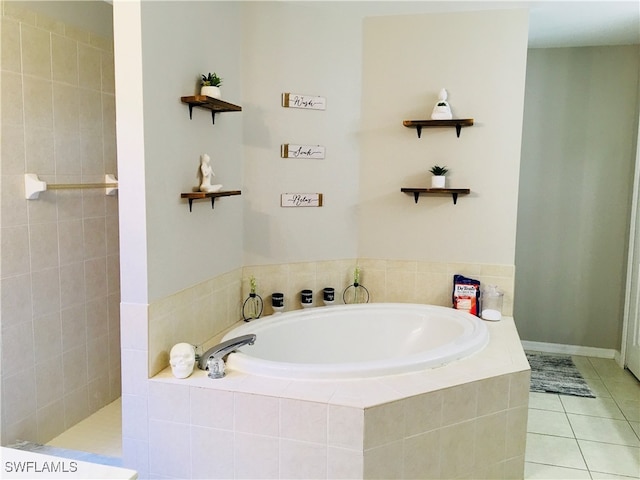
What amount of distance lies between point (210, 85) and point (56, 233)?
1.10 meters

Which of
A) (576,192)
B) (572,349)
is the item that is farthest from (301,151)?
(572,349)

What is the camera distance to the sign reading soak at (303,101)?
306 centimetres

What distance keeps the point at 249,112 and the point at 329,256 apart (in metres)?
0.99

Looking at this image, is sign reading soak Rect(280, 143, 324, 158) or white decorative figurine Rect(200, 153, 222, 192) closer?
white decorative figurine Rect(200, 153, 222, 192)

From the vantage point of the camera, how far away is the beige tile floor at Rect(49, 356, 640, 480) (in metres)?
2.51

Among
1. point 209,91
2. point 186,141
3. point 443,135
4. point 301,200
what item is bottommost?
point 301,200

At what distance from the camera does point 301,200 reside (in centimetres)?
316

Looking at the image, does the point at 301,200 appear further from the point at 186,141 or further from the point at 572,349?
the point at 572,349

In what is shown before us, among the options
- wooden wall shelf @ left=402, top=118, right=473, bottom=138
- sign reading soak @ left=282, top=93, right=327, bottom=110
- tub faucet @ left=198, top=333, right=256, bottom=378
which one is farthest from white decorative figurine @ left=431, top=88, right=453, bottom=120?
tub faucet @ left=198, top=333, right=256, bottom=378

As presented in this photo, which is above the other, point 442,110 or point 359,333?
point 442,110

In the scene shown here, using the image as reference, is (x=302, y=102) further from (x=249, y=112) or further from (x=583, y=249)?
(x=583, y=249)

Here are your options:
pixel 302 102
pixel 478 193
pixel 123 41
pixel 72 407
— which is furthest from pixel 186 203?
pixel 478 193

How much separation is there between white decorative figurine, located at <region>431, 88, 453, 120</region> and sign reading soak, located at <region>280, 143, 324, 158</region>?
691mm

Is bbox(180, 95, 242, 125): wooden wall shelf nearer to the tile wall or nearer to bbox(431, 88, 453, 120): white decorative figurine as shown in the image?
the tile wall
